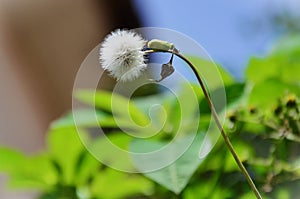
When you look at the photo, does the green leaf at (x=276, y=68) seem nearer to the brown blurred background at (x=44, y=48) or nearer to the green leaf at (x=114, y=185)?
the green leaf at (x=114, y=185)

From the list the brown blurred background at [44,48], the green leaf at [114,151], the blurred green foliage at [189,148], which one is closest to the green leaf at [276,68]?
the blurred green foliage at [189,148]

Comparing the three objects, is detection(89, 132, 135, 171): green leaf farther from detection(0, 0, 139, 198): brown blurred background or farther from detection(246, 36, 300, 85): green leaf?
detection(0, 0, 139, 198): brown blurred background

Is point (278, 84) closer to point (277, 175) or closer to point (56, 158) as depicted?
point (277, 175)

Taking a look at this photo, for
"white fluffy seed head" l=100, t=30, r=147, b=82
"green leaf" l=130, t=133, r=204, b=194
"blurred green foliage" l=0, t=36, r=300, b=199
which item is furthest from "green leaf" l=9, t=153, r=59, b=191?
"white fluffy seed head" l=100, t=30, r=147, b=82

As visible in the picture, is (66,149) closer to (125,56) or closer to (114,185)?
(114,185)

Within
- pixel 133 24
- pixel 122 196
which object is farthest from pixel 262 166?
pixel 133 24

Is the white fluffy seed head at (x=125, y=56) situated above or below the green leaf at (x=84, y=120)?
above
